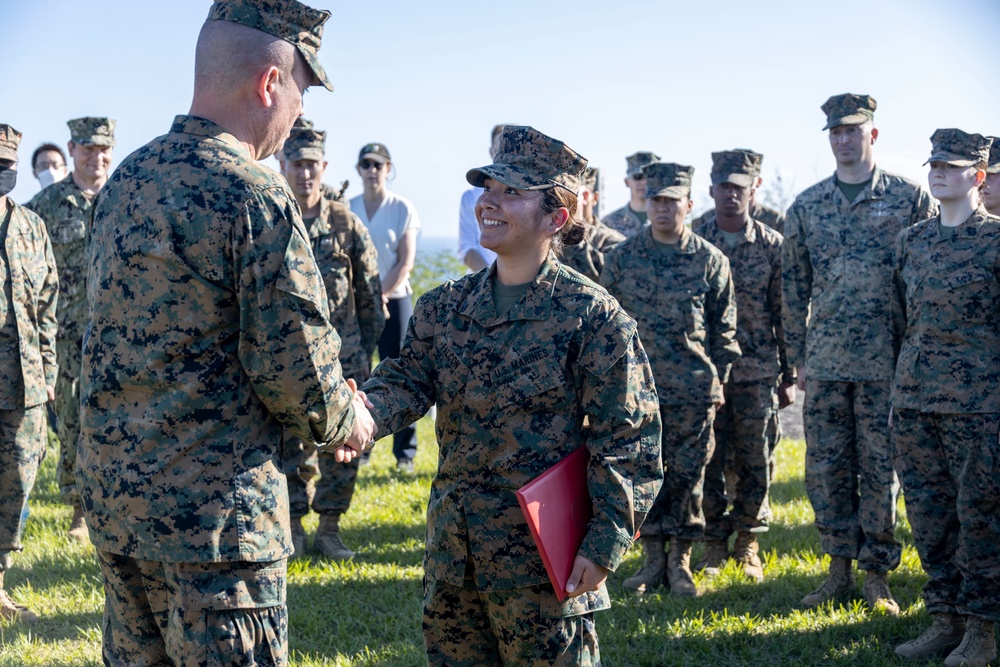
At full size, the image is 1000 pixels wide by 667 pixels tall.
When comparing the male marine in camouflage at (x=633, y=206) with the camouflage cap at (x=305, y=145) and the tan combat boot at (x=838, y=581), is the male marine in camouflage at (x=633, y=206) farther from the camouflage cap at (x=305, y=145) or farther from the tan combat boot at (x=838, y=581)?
the tan combat boot at (x=838, y=581)

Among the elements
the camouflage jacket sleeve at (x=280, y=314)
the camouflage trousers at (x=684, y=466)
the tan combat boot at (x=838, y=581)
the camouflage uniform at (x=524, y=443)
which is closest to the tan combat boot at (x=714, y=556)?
the camouflage trousers at (x=684, y=466)

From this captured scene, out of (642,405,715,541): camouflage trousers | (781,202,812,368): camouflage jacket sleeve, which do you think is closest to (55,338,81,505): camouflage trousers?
(642,405,715,541): camouflage trousers

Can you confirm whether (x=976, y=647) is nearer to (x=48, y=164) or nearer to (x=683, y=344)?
(x=683, y=344)

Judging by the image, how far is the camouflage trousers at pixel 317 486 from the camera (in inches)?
269

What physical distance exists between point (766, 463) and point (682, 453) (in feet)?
2.65

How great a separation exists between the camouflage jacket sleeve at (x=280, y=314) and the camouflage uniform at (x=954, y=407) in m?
3.49

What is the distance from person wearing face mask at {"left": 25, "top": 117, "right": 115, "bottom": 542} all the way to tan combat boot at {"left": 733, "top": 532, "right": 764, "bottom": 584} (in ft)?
15.2

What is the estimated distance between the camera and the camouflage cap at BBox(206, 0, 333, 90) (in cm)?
281

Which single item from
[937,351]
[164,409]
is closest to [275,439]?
[164,409]

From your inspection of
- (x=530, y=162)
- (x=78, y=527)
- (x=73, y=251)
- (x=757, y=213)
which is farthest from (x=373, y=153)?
(x=530, y=162)

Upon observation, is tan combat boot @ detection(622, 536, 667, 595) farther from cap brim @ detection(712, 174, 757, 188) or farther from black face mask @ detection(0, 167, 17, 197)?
black face mask @ detection(0, 167, 17, 197)

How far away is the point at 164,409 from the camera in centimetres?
268

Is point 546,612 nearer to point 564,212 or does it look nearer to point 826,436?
point 564,212

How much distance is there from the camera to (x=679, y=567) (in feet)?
20.5
